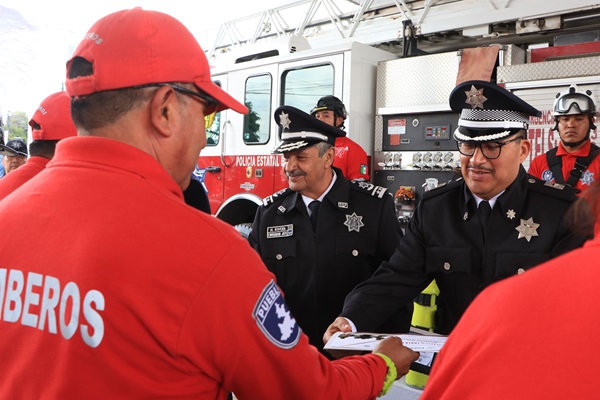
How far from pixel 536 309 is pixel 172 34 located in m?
0.91

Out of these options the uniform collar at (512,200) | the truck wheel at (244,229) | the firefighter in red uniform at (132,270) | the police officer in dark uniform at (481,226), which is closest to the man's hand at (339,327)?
the police officer in dark uniform at (481,226)

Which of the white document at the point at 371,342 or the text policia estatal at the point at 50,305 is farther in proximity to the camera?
the white document at the point at 371,342

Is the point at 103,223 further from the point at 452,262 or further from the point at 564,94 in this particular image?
the point at 564,94

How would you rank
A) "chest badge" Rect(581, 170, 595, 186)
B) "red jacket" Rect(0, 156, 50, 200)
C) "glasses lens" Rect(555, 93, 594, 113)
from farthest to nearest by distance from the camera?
"chest badge" Rect(581, 170, 595, 186) → "glasses lens" Rect(555, 93, 594, 113) → "red jacket" Rect(0, 156, 50, 200)

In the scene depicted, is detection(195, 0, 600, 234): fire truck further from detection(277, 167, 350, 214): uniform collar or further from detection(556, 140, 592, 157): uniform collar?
detection(277, 167, 350, 214): uniform collar

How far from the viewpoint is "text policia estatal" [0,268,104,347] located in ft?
3.28

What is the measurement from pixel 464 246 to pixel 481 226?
0.10 m

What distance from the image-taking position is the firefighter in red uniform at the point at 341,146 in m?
4.70

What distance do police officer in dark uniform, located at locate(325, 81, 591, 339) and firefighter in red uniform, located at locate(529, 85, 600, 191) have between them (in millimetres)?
1990

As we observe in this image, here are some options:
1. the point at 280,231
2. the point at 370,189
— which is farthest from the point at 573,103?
the point at 280,231

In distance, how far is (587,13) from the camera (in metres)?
4.22

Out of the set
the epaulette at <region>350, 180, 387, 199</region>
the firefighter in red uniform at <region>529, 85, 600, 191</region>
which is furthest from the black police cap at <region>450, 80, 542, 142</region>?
the firefighter in red uniform at <region>529, 85, 600, 191</region>

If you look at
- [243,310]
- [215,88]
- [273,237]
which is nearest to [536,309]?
[243,310]

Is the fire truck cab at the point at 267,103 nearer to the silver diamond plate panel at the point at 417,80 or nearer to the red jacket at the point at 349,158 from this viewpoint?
the silver diamond plate panel at the point at 417,80
